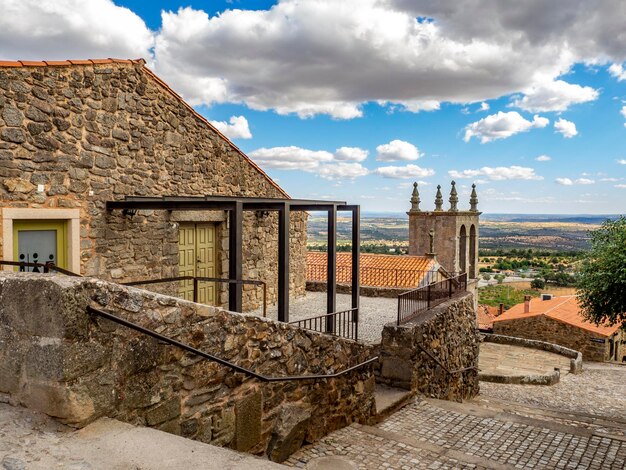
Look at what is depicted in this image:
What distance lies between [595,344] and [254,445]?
29.0 meters

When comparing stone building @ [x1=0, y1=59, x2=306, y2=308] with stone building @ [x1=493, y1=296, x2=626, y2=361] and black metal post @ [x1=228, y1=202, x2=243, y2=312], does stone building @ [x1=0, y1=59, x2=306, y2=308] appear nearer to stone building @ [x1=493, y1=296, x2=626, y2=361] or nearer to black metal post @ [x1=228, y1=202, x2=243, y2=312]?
black metal post @ [x1=228, y1=202, x2=243, y2=312]

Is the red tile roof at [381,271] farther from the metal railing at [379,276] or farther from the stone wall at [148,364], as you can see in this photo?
the stone wall at [148,364]

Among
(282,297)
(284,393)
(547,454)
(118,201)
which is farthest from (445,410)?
(118,201)

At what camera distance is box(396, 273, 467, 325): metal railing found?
9906 millimetres

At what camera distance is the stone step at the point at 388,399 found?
298 inches

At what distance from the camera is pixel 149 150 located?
8.45 m

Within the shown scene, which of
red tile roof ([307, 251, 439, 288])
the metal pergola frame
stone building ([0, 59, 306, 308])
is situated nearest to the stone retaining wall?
red tile roof ([307, 251, 439, 288])

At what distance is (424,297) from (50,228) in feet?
27.1

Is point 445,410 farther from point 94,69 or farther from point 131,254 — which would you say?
point 94,69

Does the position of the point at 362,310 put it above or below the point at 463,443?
above

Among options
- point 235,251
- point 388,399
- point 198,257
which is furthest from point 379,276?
point 235,251

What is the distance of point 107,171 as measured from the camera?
7.63m

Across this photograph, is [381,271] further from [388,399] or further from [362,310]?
[388,399]

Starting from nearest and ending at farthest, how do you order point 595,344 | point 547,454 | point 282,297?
point 547,454
point 282,297
point 595,344
